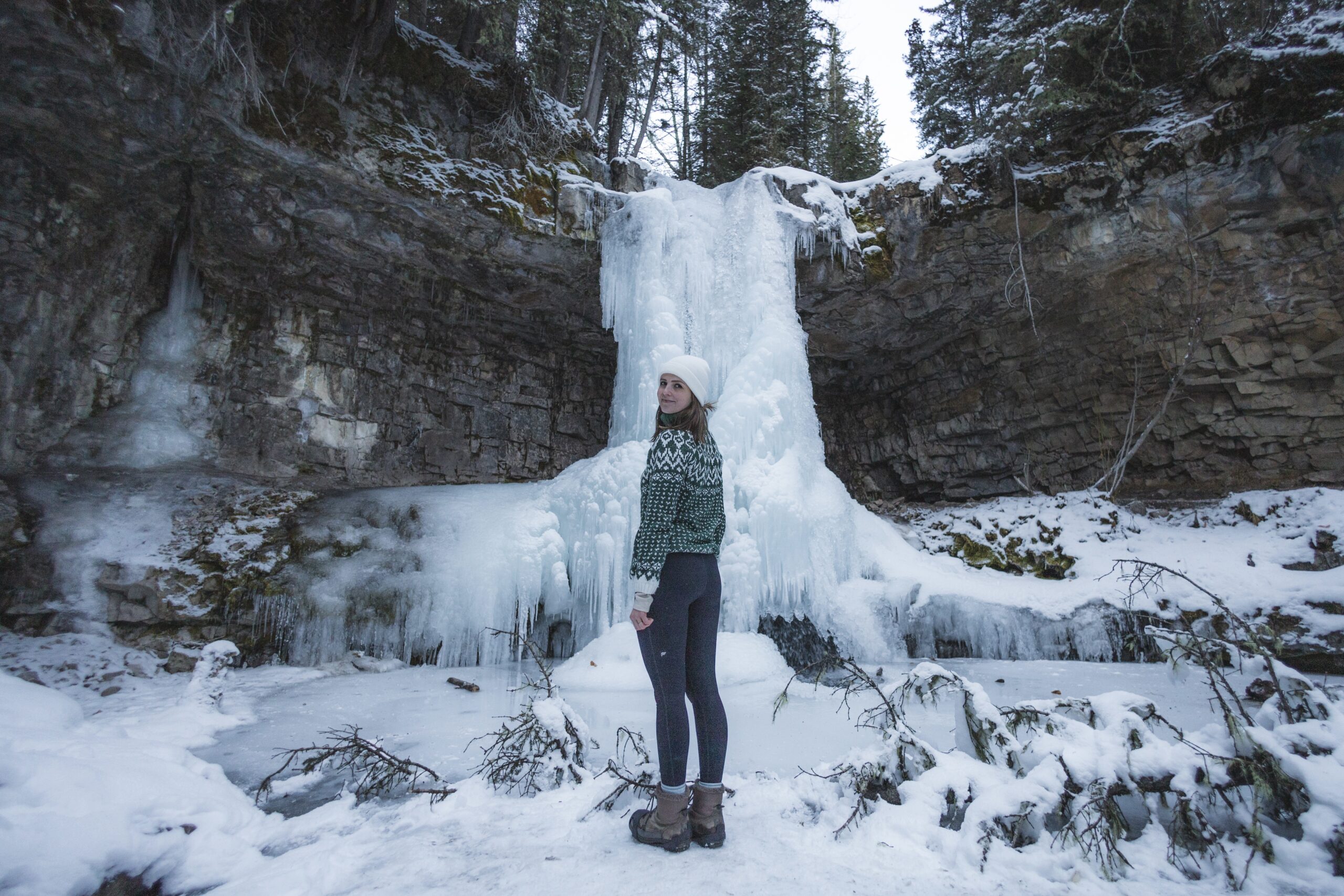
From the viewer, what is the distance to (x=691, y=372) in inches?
80.0

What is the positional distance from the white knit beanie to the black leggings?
0.54m

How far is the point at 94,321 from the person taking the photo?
573 centimetres

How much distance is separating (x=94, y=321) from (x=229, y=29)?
2.88 metres

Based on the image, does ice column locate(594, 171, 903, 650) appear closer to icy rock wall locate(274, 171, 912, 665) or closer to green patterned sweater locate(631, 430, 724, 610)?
icy rock wall locate(274, 171, 912, 665)

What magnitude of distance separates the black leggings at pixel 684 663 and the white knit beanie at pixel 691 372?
54cm

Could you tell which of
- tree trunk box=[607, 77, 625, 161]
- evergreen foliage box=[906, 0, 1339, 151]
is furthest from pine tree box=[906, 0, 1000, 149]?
tree trunk box=[607, 77, 625, 161]

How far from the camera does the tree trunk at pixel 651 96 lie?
10898 millimetres

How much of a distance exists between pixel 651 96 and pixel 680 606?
11783mm

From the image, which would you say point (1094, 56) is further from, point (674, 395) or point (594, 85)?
point (674, 395)

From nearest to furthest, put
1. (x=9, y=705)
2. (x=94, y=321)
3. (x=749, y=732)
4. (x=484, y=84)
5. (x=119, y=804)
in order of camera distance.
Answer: (x=119, y=804) < (x=9, y=705) < (x=749, y=732) < (x=94, y=321) < (x=484, y=84)

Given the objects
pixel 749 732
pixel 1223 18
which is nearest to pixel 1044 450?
pixel 1223 18

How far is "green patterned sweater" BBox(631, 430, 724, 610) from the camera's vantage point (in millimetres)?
1849

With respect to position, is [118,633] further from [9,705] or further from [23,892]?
[23,892]

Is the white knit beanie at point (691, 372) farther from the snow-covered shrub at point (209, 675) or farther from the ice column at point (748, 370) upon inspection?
the snow-covered shrub at point (209, 675)
